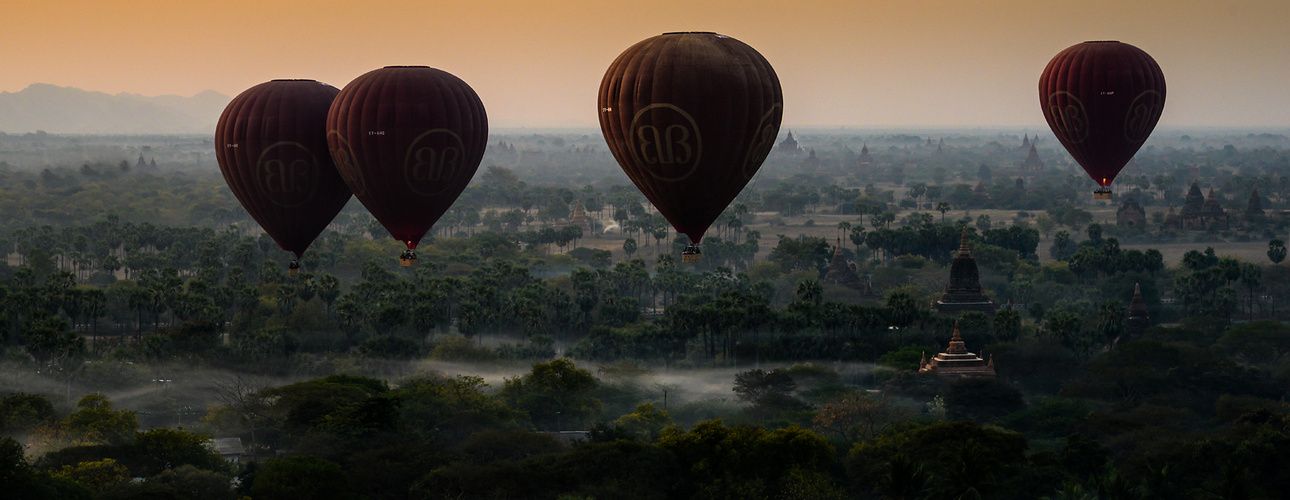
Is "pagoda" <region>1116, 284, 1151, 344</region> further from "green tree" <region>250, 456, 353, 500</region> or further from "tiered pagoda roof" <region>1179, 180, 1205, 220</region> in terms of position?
"tiered pagoda roof" <region>1179, 180, 1205, 220</region>

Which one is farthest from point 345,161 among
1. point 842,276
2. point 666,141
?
point 842,276

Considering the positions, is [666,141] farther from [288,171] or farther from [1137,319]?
[1137,319]

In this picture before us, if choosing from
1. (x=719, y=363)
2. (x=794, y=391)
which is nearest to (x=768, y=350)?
(x=719, y=363)

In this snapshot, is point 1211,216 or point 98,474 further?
point 1211,216

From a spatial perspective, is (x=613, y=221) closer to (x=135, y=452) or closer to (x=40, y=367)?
(x=40, y=367)

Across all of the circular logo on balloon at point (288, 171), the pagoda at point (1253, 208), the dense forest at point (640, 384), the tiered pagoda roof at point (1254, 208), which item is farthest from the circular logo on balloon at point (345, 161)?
the tiered pagoda roof at point (1254, 208)

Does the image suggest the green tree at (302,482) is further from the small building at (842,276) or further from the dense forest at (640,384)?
the small building at (842,276)

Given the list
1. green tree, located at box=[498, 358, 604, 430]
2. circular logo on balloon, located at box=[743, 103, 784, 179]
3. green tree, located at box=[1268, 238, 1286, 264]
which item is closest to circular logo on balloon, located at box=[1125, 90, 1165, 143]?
circular logo on balloon, located at box=[743, 103, 784, 179]

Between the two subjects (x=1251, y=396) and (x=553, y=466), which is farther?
(x=1251, y=396)

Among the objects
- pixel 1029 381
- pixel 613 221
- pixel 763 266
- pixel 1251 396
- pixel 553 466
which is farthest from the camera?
pixel 613 221
